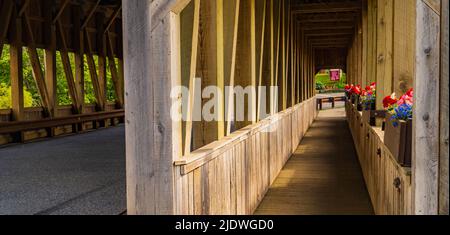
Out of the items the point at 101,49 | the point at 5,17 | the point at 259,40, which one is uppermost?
the point at 5,17

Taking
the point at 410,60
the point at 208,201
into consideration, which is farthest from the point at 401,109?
the point at 410,60

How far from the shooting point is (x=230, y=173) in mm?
4219

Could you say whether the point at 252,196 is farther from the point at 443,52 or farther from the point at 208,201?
the point at 443,52

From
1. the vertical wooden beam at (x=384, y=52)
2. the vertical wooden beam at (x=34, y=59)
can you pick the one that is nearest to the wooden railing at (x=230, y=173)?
the vertical wooden beam at (x=384, y=52)

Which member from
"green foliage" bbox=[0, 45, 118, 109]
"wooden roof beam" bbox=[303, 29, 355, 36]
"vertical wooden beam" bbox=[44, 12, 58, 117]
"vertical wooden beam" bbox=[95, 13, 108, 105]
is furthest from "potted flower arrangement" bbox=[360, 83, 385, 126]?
"vertical wooden beam" bbox=[95, 13, 108, 105]

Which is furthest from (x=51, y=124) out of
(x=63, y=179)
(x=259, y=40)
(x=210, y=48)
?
(x=210, y=48)

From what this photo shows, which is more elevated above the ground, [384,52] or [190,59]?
[384,52]

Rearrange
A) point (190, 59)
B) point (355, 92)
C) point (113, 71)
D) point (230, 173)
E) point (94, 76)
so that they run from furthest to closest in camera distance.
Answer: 1. point (113, 71)
2. point (94, 76)
3. point (355, 92)
4. point (230, 173)
5. point (190, 59)

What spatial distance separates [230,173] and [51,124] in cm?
979

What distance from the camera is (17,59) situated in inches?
468

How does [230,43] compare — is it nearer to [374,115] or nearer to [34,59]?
[374,115]

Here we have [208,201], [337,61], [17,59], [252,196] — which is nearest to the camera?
[208,201]

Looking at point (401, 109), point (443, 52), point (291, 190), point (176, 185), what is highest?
point (443, 52)
